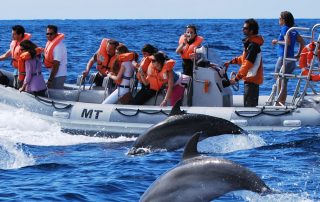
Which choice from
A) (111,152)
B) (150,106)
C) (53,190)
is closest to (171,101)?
(150,106)

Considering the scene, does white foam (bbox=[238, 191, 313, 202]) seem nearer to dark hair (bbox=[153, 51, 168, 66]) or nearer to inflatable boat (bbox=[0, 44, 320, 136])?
inflatable boat (bbox=[0, 44, 320, 136])

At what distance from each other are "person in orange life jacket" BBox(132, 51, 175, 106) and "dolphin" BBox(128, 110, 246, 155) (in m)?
2.73

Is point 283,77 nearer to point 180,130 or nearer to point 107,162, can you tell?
point 180,130

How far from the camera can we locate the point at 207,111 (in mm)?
16250

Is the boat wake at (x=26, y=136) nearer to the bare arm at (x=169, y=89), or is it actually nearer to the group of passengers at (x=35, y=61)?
the group of passengers at (x=35, y=61)

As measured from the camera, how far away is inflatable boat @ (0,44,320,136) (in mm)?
16344

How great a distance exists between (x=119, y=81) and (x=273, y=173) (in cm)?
523

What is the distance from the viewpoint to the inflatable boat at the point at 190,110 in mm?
16344

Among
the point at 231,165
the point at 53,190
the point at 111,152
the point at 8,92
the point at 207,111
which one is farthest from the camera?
the point at 8,92

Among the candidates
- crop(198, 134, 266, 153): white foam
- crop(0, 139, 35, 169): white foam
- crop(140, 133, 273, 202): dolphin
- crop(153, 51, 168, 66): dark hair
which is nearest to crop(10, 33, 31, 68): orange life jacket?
crop(0, 139, 35, 169): white foam

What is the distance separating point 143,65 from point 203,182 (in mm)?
7886

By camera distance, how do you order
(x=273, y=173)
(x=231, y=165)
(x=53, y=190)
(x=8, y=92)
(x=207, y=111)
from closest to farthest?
(x=231, y=165) → (x=53, y=190) → (x=273, y=173) → (x=207, y=111) → (x=8, y=92)

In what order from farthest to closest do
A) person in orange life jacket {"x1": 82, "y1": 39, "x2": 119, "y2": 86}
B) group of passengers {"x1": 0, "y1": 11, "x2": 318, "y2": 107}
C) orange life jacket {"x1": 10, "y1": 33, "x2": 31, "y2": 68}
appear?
orange life jacket {"x1": 10, "y1": 33, "x2": 31, "y2": 68} → person in orange life jacket {"x1": 82, "y1": 39, "x2": 119, "y2": 86} → group of passengers {"x1": 0, "y1": 11, "x2": 318, "y2": 107}

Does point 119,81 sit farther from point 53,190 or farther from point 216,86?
point 53,190
